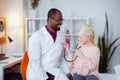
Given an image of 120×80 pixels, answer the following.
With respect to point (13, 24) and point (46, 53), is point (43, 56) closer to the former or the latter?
point (46, 53)

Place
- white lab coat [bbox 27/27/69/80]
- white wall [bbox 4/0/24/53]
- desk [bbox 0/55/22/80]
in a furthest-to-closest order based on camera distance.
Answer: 1. white wall [bbox 4/0/24/53]
2. desk [bbox 0/55/22/80]
3. white lab coat [bbox 27/27/69/80]

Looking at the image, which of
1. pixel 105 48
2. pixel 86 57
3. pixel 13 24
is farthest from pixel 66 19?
pixel 86 57

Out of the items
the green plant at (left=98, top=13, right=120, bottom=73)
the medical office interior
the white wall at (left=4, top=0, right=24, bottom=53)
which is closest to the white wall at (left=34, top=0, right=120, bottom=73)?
the medical office interior

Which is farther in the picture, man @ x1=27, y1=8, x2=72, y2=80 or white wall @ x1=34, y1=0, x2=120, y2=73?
white wall @ x1=34, y1=0, x2=120, y2=73

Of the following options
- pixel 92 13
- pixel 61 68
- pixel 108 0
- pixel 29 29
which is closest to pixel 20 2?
pixel 29 29

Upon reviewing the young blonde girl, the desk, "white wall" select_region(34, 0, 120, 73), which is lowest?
the desk

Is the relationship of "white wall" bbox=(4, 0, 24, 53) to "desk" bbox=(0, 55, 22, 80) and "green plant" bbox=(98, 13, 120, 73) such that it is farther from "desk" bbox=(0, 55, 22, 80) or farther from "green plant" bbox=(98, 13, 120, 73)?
"green plant" bbox=(98, 13, 120, 73)

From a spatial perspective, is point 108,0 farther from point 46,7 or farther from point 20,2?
point 20,2

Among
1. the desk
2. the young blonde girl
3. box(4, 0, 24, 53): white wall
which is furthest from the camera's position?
box(4, 0, 24, 53): white wall

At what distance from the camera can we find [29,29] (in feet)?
14.8

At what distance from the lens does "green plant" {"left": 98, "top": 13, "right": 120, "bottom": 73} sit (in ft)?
14.1

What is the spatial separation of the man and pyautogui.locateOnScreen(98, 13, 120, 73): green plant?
214 cm

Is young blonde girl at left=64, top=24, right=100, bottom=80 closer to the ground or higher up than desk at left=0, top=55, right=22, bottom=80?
higher up

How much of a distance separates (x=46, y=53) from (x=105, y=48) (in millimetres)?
2306
